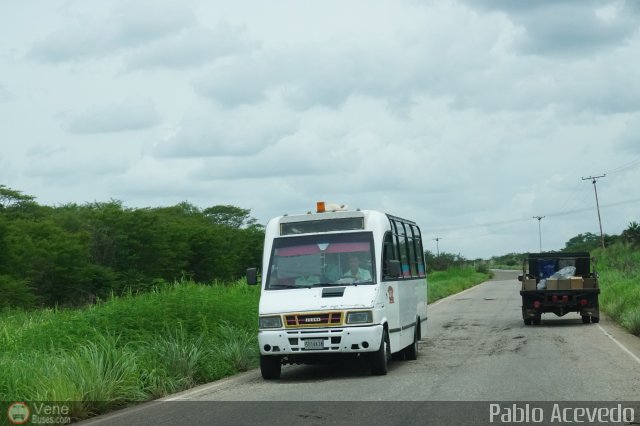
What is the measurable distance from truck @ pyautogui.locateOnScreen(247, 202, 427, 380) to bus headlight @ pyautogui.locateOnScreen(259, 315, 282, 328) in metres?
0.02

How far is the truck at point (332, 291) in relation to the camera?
13.5 m

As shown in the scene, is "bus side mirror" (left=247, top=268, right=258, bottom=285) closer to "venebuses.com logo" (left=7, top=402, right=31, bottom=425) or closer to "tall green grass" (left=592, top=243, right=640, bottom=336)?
"venebuses.com logo" (left=7, top=402, right=31, bottom=425)

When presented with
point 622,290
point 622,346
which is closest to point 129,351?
point 622,346

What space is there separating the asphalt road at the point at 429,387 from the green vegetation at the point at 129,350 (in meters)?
0.49

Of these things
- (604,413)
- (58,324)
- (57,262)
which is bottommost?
(604,413)

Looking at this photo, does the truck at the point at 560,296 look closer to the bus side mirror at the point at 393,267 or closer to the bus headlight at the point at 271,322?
the bus side mirror at the point at 393,267

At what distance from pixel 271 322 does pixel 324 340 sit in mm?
903

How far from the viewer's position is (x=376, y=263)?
14398mm

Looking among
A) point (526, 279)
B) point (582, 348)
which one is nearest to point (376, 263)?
point (582, 348)

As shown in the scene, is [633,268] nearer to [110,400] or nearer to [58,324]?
[58,324]

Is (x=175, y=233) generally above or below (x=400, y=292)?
above

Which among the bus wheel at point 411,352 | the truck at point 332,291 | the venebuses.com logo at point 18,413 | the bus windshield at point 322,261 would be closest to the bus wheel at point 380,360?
the truck at point 332,291

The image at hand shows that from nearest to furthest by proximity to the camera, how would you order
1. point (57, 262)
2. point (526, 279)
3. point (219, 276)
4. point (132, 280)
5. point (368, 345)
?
point (368, 345) → point (526, 279) → point (57, 262) → point (132, 280) → point (219, 276)

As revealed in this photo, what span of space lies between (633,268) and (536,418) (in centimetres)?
4399
